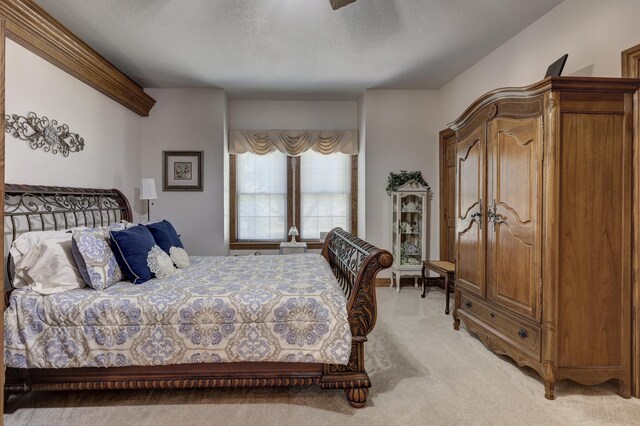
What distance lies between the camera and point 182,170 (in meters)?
4.83

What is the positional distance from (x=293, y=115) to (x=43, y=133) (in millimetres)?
3323

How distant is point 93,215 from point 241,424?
2612 millimetres

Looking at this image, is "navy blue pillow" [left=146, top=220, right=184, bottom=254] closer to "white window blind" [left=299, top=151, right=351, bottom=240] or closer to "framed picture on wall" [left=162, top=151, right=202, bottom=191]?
"framed picture on wall" [left=162, top=151, right=202, bottom=191]

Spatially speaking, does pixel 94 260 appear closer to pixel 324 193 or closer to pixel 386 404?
pixel 386 404

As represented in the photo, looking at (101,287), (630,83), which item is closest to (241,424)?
(101,287)

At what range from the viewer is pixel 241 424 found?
1.92 m

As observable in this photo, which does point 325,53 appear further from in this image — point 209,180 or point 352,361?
point 352,361

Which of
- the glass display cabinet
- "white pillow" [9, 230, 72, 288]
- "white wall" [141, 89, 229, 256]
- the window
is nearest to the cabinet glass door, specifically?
the glass display cabinet

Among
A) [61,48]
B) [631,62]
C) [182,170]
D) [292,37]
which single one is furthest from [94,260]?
[631,62]

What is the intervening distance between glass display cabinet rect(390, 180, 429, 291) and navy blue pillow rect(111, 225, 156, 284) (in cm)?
324

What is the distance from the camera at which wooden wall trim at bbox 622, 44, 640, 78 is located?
7.24 feet

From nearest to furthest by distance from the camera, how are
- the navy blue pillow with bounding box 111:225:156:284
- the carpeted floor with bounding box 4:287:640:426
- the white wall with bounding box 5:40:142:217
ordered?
the carpeted floor with bounding box 4:287:640:426 → the navy blue pillow with bounding box 111:225:156:284 → the white wall with bounding box 5:40:142:217

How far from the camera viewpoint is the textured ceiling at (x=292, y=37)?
2854mm

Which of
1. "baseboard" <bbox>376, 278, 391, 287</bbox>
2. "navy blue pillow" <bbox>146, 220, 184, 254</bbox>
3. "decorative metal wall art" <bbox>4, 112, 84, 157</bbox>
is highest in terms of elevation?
"decorative metal wall art" <bbox>4, 112, 84, 157</bbox>
